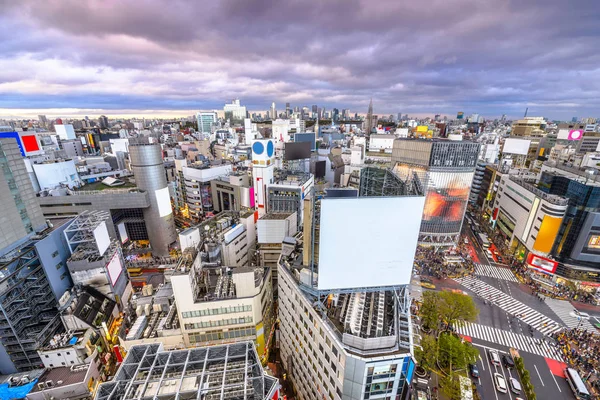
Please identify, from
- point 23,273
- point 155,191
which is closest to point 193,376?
point 23,273

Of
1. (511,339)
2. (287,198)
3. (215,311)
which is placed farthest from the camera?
(287,198)

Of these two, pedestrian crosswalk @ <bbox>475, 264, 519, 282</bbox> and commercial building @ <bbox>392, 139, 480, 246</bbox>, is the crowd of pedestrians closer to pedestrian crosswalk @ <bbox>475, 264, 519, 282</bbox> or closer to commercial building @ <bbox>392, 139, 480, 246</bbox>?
pedestrian crosswalk @ <bbox>475, 264, 519, 282</bbox>

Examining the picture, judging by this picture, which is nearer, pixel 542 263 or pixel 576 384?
pixel 576 384

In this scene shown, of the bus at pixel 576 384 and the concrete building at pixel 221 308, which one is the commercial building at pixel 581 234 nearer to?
the bus at pixel 576 384

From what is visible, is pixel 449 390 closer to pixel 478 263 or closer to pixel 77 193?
pixel 478 263

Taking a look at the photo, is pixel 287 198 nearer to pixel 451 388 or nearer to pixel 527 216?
pixel 451 388

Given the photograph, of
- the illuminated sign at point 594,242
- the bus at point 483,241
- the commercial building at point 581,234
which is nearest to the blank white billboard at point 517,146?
the bus at point 483,241

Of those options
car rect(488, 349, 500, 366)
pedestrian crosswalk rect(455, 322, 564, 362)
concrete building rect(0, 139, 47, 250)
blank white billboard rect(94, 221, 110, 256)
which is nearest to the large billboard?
pedestrian crosswalk rect(455, 322, 564, 362)
